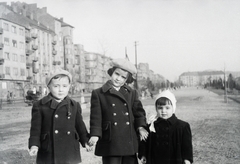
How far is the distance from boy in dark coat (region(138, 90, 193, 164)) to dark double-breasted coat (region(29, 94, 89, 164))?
0.67 m

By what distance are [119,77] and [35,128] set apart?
984mm

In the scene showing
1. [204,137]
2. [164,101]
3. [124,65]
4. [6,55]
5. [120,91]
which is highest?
[6,55]

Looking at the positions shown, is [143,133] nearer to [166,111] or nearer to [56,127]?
[166,111]

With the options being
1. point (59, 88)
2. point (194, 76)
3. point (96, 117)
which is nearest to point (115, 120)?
point (96, 117)

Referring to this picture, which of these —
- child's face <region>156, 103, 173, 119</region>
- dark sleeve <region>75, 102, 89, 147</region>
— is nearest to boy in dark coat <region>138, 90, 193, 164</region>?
child's face <region>156, 103, 173, 119</region>

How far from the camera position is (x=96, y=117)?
268 centimetres

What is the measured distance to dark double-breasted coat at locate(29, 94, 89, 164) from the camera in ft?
8.39

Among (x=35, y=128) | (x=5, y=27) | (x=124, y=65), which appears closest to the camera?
(x=35, y=128)

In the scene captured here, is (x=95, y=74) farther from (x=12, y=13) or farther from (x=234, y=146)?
(x=234, y=146)

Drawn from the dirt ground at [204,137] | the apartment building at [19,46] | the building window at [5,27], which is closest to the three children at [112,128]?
the dirt ground at [204,137]

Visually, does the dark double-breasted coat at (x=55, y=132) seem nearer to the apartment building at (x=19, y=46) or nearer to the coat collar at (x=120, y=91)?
the coat collar at (x=120, y=91)

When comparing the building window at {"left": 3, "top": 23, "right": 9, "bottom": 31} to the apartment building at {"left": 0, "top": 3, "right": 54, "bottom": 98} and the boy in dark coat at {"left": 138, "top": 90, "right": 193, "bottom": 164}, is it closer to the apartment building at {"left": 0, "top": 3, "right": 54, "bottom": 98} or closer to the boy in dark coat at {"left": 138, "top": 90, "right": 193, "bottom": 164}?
the apartment building at {"left": 0, "top": 3, "right": 54, "bottom": 98}

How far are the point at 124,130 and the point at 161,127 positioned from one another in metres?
0.38

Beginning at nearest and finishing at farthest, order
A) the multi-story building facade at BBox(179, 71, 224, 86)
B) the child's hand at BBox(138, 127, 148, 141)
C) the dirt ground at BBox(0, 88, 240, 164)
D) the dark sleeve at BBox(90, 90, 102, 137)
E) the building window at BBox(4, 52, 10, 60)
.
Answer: the dark sleeve at BBox(90, 90, 102, 137) < the child's hand at BBox(138, 127, 148, 141) < the dirt ground at BBox(0, 88, 240, 164) < the building window at BBox(4, 52, 10, 60) < the multi-story building facade at BBox(179, 71, 224, 86)
